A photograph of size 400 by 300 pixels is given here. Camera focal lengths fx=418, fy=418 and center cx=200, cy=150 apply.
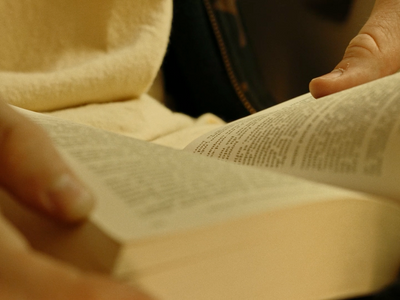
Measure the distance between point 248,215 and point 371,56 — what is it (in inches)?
15.3

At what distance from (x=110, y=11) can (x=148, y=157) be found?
49 cm

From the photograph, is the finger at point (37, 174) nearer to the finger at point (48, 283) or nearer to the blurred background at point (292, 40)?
the finger at point (48, 283)

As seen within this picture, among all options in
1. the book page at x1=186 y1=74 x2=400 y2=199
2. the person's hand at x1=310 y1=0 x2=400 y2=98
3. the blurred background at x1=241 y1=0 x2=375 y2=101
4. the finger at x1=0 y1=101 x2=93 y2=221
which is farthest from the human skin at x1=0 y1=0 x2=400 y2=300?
the blurred background at x1=241 y1=0 x2=375 y2=101

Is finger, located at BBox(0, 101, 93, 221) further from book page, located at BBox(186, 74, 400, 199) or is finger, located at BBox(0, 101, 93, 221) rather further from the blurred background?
the blurred background

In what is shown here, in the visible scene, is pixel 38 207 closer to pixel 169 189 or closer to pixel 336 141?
pixel 169 189

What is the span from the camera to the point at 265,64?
1134 mm

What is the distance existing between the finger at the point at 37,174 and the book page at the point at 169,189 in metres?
0.02

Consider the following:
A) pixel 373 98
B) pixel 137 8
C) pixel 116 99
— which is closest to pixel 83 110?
pixel 116 99

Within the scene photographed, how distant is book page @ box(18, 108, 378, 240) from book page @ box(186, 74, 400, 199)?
5cm

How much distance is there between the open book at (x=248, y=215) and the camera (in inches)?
8.3

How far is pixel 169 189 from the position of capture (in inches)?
9.7

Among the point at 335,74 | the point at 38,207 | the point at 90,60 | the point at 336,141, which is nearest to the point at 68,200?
the point at 38,207

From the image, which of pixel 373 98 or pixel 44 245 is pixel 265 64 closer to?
pixel 373 98

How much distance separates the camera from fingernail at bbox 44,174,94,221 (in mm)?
214
